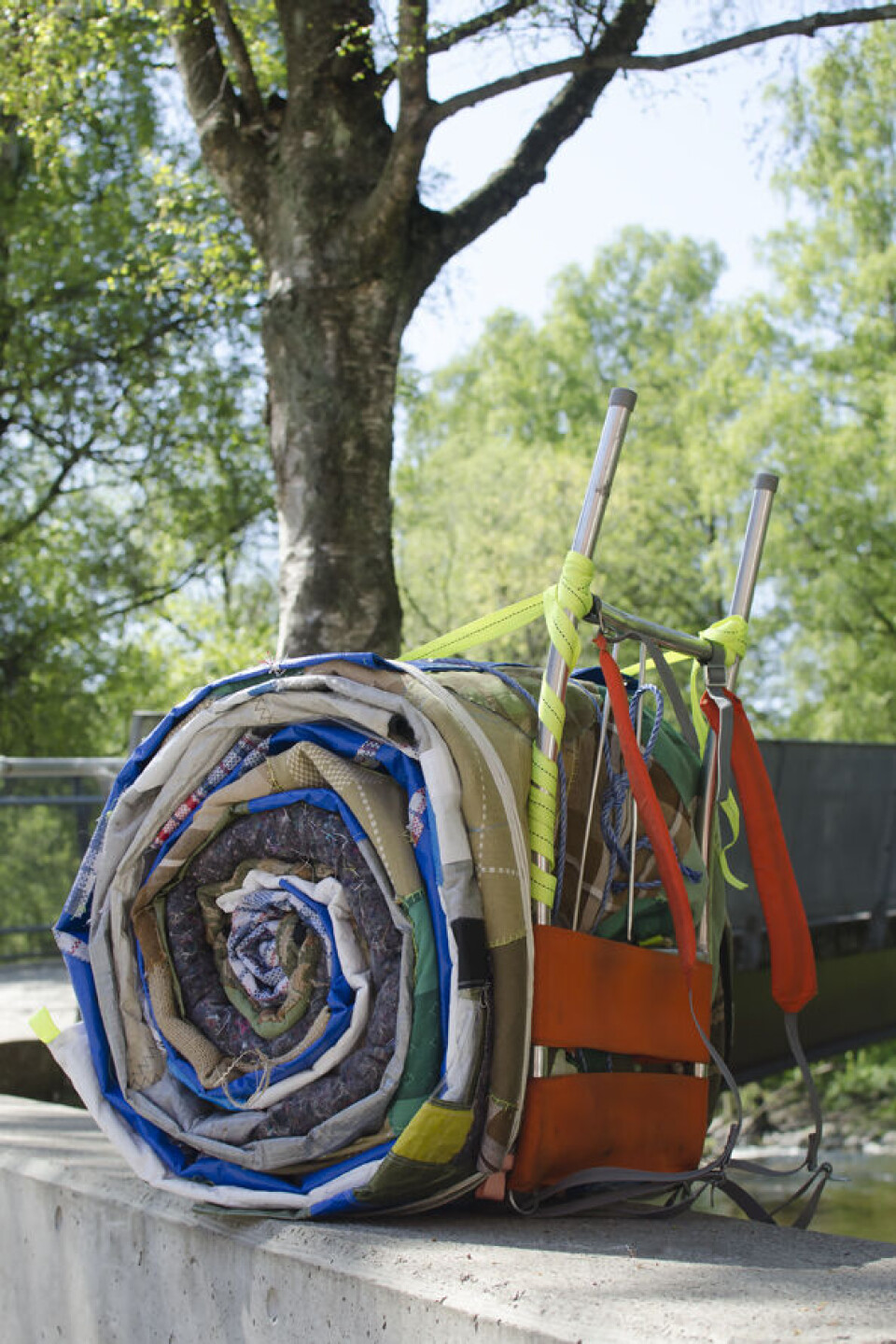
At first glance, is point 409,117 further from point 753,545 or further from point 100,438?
point 100,438

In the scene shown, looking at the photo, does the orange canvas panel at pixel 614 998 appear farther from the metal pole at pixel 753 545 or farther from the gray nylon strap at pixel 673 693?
the metal pole at pixel 753 545

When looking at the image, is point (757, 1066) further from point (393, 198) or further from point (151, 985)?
point (151, 985)

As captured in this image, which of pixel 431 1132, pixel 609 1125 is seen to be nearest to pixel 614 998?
pixel 609 1125

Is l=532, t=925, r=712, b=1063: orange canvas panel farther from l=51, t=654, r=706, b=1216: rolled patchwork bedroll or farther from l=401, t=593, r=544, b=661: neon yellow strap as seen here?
l=401, t=593, r=544, b=661: neon yellow strap

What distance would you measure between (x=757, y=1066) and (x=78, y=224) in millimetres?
15926

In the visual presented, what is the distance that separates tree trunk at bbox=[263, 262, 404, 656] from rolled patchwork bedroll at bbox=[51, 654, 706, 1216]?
4.34 meters

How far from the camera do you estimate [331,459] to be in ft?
24.5

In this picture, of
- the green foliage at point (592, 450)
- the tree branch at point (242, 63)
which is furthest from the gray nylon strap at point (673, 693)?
the green foliage at point (592, 450)

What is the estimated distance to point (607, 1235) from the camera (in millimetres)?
2502

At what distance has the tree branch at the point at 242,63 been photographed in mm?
7730

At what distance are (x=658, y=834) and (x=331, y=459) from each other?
5012 millimetres

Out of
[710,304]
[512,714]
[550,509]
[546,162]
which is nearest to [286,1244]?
[512,714]

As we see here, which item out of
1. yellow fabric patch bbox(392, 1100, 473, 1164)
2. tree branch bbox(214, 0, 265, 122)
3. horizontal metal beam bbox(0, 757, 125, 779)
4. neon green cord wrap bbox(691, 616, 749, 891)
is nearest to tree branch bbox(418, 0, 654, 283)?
tree branch bbox(214, 0, 265, 122)

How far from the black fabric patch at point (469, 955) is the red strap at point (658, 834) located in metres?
0.43
